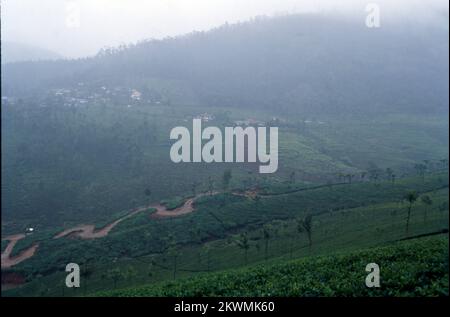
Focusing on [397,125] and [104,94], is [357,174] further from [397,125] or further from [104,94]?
[104,94]

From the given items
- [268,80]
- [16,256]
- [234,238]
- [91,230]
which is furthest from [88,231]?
[268,80]

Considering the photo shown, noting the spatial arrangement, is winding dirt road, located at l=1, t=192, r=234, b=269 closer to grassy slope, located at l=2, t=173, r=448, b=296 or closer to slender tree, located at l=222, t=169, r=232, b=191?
grassy slope, located at l=2, t=173, r=448, b=296

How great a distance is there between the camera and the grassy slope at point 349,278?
19125 mm

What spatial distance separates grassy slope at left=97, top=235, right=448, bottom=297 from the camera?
62.7 feet

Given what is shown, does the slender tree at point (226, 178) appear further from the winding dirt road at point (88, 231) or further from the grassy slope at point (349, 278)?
the grassy slope at point (349, 278)

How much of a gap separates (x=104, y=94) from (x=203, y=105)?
33.5m

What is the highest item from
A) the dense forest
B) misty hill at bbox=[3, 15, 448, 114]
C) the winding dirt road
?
misty hill at bbox=[3, 15, 448, 114]

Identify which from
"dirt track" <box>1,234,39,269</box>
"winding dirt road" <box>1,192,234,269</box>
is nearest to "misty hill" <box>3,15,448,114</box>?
"winding dirt road" <box>1,192,234,269</box>

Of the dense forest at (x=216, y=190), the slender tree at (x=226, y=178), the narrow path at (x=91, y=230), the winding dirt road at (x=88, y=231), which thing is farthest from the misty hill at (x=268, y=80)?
the winding dirt road at (x=88, y=231)

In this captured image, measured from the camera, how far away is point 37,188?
2677 inches

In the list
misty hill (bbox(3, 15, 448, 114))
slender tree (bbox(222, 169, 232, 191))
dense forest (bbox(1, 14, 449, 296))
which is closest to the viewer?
dense forest (bbox(1, 14, 449, 296))

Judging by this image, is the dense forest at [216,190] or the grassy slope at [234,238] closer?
the dense forest at [216,190]

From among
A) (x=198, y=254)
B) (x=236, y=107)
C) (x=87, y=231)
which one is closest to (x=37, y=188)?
(x=87, y=231)

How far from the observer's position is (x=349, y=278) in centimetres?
2161
